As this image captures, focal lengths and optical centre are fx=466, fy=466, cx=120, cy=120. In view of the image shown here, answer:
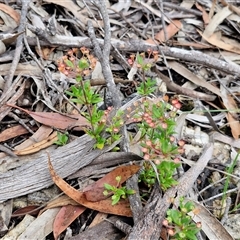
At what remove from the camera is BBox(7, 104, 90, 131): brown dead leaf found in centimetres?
225

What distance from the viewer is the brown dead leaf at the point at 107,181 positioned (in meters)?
1.98

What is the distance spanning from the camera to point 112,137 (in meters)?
2.06

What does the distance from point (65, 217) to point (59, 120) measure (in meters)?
0.51

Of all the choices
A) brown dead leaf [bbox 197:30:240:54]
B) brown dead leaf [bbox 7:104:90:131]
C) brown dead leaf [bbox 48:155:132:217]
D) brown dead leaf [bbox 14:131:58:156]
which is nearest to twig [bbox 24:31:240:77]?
brown dead leaf [bbox 197:30:240:54]

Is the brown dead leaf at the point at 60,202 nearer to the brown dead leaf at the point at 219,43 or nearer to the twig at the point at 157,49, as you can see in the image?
the twig at the point at 157,49

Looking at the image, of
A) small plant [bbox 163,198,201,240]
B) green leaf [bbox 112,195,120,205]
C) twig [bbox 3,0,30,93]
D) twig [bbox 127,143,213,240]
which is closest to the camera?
small plant [bbox 163,198,201,240]

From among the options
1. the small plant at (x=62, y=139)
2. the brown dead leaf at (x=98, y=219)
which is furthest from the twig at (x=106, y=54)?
the brown dead leaf at (x=98, y=219)

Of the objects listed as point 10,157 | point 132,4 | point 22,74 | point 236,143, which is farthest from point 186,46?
point 10,157

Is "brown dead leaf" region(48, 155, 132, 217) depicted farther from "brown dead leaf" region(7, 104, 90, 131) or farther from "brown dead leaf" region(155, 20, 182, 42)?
"brown dead leaf" region(155, 20, 182, 42)

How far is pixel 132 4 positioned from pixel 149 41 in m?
0.36

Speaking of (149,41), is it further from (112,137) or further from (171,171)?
(171,171)

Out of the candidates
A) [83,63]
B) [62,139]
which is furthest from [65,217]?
[83,63]

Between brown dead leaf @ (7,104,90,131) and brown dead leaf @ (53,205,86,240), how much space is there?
42 cm

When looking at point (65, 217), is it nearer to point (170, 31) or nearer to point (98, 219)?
point (98, 219)
